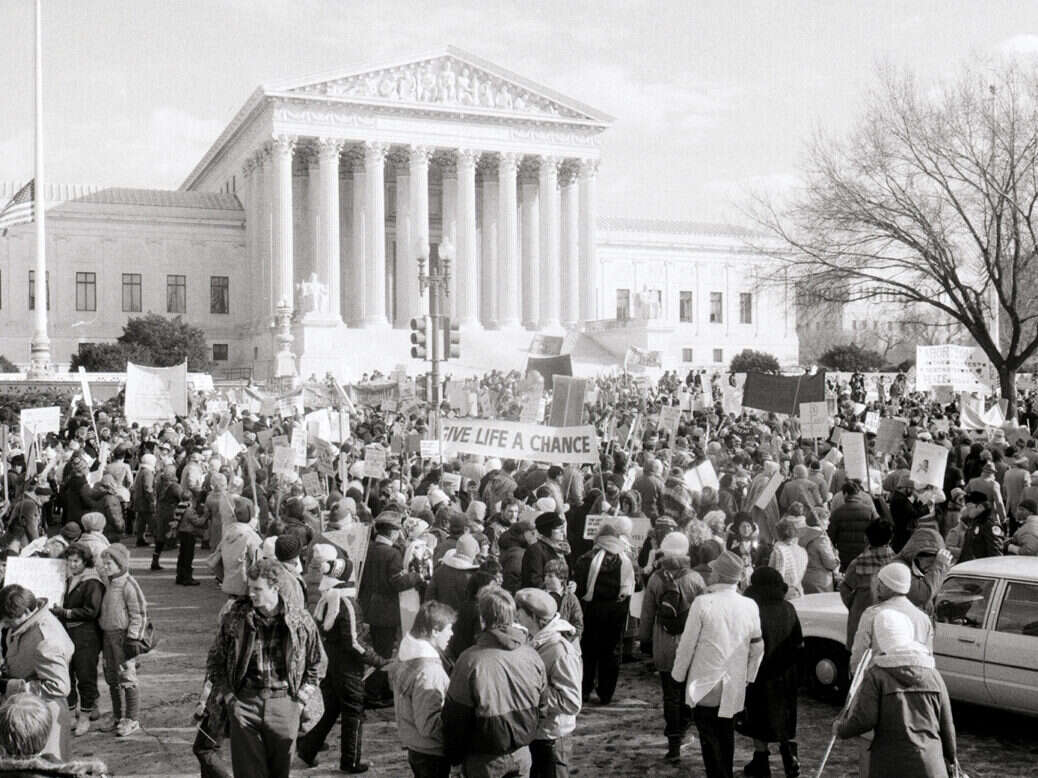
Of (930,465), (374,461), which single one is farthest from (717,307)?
(374,461)

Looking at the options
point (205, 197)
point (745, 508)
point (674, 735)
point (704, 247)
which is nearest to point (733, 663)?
point (674, 735)

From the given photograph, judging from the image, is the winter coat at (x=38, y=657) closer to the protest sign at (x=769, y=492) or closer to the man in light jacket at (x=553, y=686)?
the man in light jacket at (x=553, y=686)

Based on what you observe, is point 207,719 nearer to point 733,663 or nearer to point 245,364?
point 733,663

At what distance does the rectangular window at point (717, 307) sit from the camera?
8012cm

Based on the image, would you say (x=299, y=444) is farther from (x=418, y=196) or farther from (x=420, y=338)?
(x=418, y=196)

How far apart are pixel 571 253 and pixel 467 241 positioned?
709cm

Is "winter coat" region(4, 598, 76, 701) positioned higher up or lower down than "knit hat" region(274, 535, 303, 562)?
lower down

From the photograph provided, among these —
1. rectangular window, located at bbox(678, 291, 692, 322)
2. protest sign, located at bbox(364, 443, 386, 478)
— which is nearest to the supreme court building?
rectangular window, located at bbox(678, 291, 692, 322)

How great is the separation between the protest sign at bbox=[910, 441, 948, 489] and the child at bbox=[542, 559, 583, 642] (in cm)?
712

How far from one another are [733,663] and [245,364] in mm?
60876

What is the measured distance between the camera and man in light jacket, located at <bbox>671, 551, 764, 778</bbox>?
24.5 feet

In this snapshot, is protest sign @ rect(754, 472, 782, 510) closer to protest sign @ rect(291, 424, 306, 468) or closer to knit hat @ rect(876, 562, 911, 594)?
knit hat @ rect(876, 562, 911, 594)

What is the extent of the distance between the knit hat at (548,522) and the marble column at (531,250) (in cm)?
5653

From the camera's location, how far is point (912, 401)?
32531 mm
